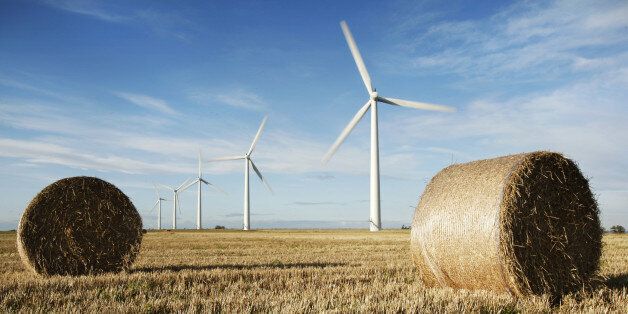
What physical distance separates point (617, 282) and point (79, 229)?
1244 centimetres

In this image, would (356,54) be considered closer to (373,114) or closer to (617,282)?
(373,114)

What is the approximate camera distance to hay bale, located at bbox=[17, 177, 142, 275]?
517 inches

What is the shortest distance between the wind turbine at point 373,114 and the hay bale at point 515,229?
29792 mm

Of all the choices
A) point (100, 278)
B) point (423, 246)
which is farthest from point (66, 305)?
point (423, 246)

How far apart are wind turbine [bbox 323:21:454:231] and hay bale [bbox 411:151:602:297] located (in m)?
29.8

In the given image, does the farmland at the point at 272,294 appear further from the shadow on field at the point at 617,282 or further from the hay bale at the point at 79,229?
the hay bale at the point at 79,229

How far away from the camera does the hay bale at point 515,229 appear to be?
940 centimetres

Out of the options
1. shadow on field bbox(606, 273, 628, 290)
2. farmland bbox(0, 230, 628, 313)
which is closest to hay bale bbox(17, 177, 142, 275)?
farmland bbox(0, 230, 628, 313)

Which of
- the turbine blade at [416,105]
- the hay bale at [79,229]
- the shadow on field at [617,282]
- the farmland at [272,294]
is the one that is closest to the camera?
the farmland at [272,294]

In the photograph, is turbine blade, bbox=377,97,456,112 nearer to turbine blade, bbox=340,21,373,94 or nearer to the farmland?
turbine blade, bbox=340,21,373,94

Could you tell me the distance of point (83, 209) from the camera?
13961mm

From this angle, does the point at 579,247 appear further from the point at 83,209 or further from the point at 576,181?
the point at 83,209

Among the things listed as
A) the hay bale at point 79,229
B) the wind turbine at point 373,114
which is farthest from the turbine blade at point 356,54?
the hay bale at point 79,229

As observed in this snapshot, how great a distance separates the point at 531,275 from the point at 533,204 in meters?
1.24
